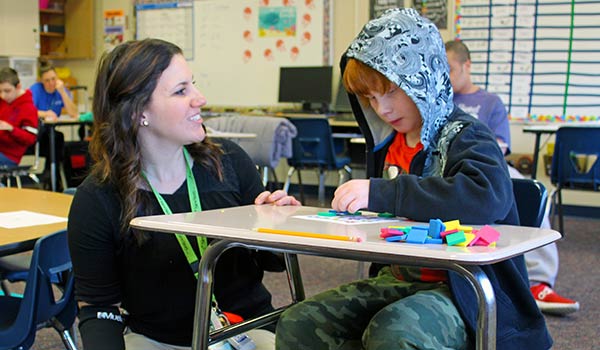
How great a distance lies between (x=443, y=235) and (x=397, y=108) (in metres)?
0.55

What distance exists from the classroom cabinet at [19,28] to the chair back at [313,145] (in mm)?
3698

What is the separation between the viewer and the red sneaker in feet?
10.4

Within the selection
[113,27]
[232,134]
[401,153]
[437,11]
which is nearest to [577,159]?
[437,11]

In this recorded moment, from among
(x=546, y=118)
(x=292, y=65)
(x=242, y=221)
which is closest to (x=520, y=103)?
(x=546, y=118)

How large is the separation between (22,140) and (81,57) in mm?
3066

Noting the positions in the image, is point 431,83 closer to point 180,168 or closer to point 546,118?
point 180,168

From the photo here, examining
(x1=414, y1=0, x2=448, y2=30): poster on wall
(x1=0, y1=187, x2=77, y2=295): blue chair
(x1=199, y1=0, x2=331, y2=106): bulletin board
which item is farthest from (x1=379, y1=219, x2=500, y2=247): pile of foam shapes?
(x1=199, y1=0, x2=331, y2=106): bulletin board

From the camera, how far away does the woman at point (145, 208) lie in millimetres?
1497

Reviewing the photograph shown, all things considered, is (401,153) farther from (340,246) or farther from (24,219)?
(24,219)

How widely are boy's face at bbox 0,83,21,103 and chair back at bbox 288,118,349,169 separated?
7.54 ft

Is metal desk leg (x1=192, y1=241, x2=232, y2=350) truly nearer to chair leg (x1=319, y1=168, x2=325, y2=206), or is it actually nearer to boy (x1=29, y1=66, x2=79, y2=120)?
chair leg (x1=319, y1=168, x2=325, y2=206)

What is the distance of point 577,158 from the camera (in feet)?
15.5

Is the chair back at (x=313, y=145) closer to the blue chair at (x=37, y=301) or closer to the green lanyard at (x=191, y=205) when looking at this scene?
the blue chair at (x=37, y=301)

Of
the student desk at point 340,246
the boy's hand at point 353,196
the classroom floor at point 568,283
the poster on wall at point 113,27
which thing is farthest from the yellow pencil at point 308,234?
the poster on wall at point 113,27
